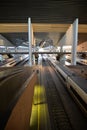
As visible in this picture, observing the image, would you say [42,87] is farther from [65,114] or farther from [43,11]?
[43,11]

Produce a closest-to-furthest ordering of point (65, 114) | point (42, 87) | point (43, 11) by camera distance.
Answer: point (65, 114) → point (42, 87) → point (43, 11)

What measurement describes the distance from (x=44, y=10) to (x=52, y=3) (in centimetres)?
65

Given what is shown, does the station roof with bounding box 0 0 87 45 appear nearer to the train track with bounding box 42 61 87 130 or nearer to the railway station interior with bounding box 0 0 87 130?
the railway station interior with bounding box 0 0 87 130

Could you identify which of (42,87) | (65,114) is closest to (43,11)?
(42,87)

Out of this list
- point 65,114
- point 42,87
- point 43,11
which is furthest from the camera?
point 43,11

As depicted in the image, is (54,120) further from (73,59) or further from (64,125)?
(73,59)

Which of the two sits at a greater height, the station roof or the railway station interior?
the station roof

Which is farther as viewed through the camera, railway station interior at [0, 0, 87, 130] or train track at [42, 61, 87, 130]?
train track at [42, 61, 87, 130]

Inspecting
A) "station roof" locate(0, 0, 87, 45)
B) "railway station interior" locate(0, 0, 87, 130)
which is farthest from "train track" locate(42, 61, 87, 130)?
"station roof" locate(0, 0, 87, 45)

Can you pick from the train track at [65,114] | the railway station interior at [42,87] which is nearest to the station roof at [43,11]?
the railway station interior at [42,87]

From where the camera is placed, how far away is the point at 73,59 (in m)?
7.94

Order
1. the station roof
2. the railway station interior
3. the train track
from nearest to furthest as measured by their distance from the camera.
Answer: the railway station interior, the train track, the station roof

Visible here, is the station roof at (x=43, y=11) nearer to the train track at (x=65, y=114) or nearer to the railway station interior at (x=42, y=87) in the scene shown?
the railway station interior at (x=42, y=87)

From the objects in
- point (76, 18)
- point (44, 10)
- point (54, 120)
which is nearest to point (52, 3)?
point (44, 10)
